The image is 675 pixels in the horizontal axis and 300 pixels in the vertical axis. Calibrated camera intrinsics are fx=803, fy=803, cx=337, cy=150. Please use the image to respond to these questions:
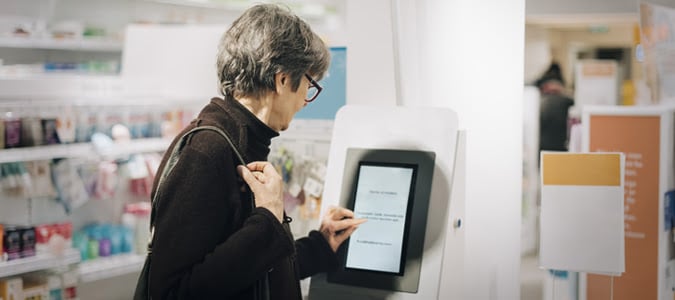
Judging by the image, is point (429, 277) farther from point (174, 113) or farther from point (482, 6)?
point (174, 113)

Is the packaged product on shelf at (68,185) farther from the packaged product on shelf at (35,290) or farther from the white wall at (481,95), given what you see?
the white wall at (481,95)

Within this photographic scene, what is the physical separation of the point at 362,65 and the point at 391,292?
1.09 meters

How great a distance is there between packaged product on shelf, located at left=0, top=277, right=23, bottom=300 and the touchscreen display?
232 centimetres

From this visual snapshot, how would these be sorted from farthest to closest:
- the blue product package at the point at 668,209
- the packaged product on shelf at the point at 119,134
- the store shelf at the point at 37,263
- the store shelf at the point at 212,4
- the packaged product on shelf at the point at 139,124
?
the store shelf at the point at 212,4 → the packaged product on shelf at the point at 139,124 → the packaged product on shelf at the point at 119,134 → the store shelf at the point at 37,263 → the blue product package at the point at 668,209

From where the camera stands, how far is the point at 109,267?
15.6 feet

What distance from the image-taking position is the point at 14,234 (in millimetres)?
4262

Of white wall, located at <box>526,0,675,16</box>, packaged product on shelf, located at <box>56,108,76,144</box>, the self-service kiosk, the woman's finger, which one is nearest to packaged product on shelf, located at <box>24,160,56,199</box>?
packaged product on shelf, located at <box>56,108,76,144</box>

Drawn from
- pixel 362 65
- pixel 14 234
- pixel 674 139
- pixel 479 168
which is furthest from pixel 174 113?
pixel 674 139

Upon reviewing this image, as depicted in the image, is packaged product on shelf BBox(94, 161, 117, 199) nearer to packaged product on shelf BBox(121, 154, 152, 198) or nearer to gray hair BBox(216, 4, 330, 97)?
packaged product on shelf BBox(121, 154, 152, 198)

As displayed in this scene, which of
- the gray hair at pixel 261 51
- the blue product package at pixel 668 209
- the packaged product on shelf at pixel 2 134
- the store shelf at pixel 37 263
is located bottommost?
the store shelf at pixel 37 263

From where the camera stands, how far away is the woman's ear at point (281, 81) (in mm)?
2121

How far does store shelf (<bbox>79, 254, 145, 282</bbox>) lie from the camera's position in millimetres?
4672

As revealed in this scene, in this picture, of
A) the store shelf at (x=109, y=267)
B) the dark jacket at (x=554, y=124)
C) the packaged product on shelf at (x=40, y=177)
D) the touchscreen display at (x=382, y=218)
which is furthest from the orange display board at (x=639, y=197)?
the dark jacket at (x=554, y=124)

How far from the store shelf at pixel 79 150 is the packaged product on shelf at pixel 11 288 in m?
0.63
